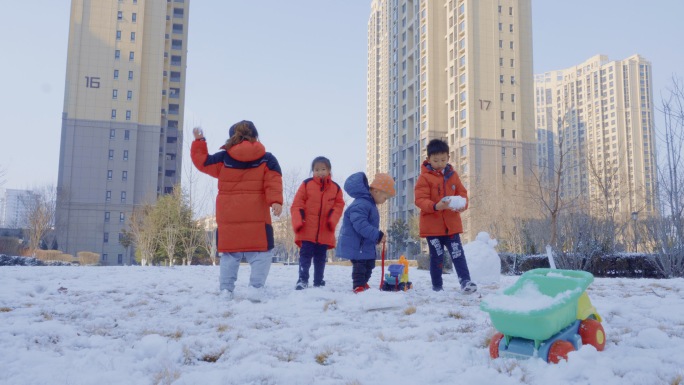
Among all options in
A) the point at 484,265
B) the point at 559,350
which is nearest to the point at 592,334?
the point at 559,350

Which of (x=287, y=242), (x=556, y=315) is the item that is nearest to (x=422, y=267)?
(x=556, y=315)

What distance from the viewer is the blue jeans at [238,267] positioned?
4.92m

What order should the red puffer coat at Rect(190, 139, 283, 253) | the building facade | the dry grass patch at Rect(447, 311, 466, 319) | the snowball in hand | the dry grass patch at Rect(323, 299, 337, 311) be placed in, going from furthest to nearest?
the building facade, the snowball in hand, the red puffer coat at Rect(190, 139, 283, 253), the dry grass patch at Rect(323, 299, 337, 311), the dry grass patch at Rect(447, 311, 466, 319)

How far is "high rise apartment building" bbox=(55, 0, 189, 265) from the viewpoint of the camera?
152ft

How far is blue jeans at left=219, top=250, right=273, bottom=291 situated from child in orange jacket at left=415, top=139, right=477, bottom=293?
1797mm

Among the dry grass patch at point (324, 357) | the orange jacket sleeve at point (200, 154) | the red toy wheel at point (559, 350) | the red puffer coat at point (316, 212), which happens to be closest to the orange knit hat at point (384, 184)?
the red puffer coat at point (316, 212)

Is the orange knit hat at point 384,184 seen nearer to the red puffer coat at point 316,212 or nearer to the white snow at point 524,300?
the red puffer coat at point 316,212

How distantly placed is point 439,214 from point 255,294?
2191 mm

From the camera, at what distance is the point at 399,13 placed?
209ft

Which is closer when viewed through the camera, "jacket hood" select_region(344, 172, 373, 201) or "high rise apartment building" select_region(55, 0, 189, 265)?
"jacket hood" select_region(344, 172, 373, 201)

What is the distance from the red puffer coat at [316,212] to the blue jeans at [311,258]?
0.31ft

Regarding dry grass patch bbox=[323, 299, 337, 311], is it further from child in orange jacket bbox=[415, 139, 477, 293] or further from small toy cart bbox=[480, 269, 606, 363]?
small toy cart bbox=[480, 269, 606, 363]

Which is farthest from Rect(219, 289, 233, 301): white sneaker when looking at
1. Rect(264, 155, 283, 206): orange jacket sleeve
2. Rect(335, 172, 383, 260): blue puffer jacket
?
Rect(335, 172, 383, 260): blue puffer jacket

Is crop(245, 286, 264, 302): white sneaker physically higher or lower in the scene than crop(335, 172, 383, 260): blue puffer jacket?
lower
